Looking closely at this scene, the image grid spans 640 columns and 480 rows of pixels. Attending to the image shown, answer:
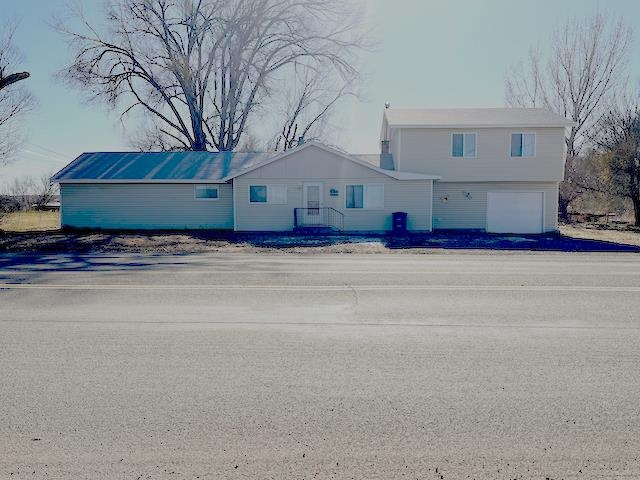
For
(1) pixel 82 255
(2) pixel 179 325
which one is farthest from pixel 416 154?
(2) pixel 179 325

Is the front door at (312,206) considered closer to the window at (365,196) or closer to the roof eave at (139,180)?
the window at (365,196)

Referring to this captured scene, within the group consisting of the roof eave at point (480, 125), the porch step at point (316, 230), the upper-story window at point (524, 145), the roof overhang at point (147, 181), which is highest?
the roof eave at point (480, 125)

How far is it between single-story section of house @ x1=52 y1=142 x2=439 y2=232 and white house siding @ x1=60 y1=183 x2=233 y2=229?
5 cm

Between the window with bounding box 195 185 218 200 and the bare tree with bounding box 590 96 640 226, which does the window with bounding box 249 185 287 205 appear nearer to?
the window with bounding box 195 185 218 200

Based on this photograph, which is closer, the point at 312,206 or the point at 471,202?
the point at 312,206

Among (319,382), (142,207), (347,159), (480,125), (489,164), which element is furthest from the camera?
(142,207)

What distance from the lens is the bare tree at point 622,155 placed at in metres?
29.2

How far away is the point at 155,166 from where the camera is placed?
26125mm

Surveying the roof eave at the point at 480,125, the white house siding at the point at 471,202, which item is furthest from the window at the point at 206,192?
the white house siding at the point at 471,202

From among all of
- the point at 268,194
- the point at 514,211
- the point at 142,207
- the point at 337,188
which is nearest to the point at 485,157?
the point at 514,211

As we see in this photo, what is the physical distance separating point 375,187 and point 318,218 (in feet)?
10.3

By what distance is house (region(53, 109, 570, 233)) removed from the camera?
909 inches

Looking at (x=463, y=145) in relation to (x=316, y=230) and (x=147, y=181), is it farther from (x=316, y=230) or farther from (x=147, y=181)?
(x=147, y=181)

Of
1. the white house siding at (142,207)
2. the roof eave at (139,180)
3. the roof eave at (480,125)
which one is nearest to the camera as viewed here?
the roof eave at (480,125)
